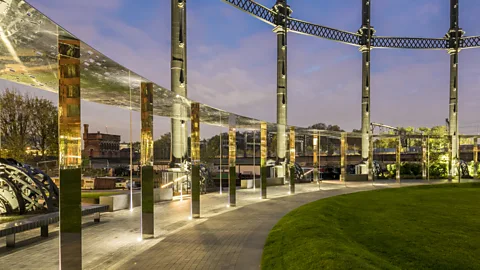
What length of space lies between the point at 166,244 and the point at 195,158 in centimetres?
472

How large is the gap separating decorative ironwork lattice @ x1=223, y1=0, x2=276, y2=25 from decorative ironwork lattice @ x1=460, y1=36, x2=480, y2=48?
25646mm

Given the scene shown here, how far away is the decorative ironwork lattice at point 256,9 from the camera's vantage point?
89.8 feet

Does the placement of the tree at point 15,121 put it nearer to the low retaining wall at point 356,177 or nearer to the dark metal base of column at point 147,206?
the dark metal base of column at point 147,206

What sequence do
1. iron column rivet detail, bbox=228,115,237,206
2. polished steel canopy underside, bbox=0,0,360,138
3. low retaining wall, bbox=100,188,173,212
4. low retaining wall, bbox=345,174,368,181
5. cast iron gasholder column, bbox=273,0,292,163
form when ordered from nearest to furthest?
1. polished steel canopy underside, bbox=0,0,360,138
2. low retaining wall, bbox=100,188,173,212
3. iron column rivet detail, bbox=228,115,237,206
4. cast iron gasholder column, bbox=273,0,292,163
5. low retaining wall, bbox=345,174,368,181

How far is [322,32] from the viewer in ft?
114

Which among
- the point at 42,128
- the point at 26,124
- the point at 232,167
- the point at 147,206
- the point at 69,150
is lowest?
the point at 147,206

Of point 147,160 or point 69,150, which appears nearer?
point 69,150

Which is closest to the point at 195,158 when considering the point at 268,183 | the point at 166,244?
the point at 166,244

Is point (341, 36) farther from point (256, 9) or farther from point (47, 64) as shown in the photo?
point (47, 64)

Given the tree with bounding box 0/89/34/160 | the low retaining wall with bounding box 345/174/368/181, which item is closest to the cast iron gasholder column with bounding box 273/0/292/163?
the low retaining wall with bounding box 345/174/368/181

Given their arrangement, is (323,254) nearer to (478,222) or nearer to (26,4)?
(26,4)

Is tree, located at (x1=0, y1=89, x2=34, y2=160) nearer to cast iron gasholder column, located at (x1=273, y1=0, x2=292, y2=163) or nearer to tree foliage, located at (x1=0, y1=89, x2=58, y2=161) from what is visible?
tree foliage, located at (x1=0, y1=89, x2=58, y2=161)

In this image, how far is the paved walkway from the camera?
7145 millimetres

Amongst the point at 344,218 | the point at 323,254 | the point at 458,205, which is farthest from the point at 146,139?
the point at 458,205
